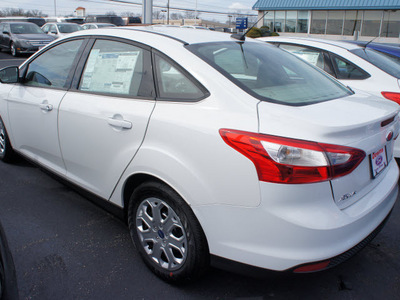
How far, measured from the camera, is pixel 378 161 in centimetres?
225

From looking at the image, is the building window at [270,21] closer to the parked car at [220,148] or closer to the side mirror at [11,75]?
the side mirror at [11,75]

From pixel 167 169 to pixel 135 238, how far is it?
0.70m

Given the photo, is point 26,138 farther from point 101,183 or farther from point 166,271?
point 166,271

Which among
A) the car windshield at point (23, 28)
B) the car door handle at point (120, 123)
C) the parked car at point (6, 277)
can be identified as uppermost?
the car windshield at point (23, 28)

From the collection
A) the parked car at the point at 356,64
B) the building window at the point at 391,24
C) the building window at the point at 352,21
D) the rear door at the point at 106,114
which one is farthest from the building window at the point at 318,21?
the rear door at the point at 106,114

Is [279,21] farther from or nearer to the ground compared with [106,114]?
farther from the ground

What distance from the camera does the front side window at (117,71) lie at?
254cm

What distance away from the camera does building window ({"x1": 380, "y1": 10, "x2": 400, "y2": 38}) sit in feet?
91.9

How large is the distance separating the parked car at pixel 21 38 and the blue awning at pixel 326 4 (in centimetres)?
2034

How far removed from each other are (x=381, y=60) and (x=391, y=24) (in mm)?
27806

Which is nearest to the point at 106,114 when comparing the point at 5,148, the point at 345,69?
the point at 5,148

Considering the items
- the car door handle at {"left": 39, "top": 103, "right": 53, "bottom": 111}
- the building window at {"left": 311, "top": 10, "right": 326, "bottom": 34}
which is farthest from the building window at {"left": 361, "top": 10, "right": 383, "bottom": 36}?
the car door handle at {"left": 39, "top": 103, "right": 53, "bottom": 111}

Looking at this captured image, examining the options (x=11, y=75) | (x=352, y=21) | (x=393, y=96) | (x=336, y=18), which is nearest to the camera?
(x=11, y=75)

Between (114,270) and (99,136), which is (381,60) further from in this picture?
(114,270)
